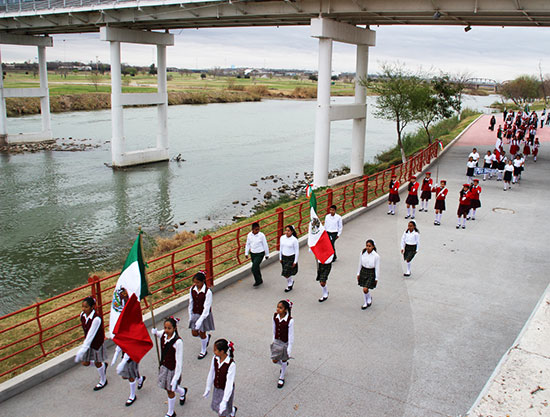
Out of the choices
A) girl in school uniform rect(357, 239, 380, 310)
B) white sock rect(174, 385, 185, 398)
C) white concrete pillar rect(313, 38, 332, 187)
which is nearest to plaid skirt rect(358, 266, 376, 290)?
girl in school uniform rect(357, 239, 380, 310)

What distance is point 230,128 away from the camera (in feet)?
181

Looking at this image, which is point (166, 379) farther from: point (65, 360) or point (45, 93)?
point (45, 93)

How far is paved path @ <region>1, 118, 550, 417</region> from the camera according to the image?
6.92m

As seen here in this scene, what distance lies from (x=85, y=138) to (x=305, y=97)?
70.9 metres

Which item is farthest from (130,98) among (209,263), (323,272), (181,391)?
(181,391)

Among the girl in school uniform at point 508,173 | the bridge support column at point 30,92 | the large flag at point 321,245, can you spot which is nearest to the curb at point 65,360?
the large flag at point 321,245

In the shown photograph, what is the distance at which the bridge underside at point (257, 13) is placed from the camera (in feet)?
66.3

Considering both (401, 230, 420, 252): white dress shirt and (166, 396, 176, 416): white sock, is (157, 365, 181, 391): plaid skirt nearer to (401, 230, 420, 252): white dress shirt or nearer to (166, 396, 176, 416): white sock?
(166, 396, 176, 416): white sock

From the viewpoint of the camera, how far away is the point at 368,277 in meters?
9.71

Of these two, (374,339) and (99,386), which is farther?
(374,339)

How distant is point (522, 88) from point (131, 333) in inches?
3073

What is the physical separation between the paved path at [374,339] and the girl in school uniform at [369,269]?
0.46 m

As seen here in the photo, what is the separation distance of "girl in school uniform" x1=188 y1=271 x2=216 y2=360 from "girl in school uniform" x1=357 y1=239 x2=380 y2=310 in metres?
3.24

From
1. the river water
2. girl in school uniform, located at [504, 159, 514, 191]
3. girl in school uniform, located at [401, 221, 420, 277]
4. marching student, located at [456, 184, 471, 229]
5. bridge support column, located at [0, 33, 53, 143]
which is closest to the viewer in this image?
girl in school uniform, located at [401, 221, 420, 277]
